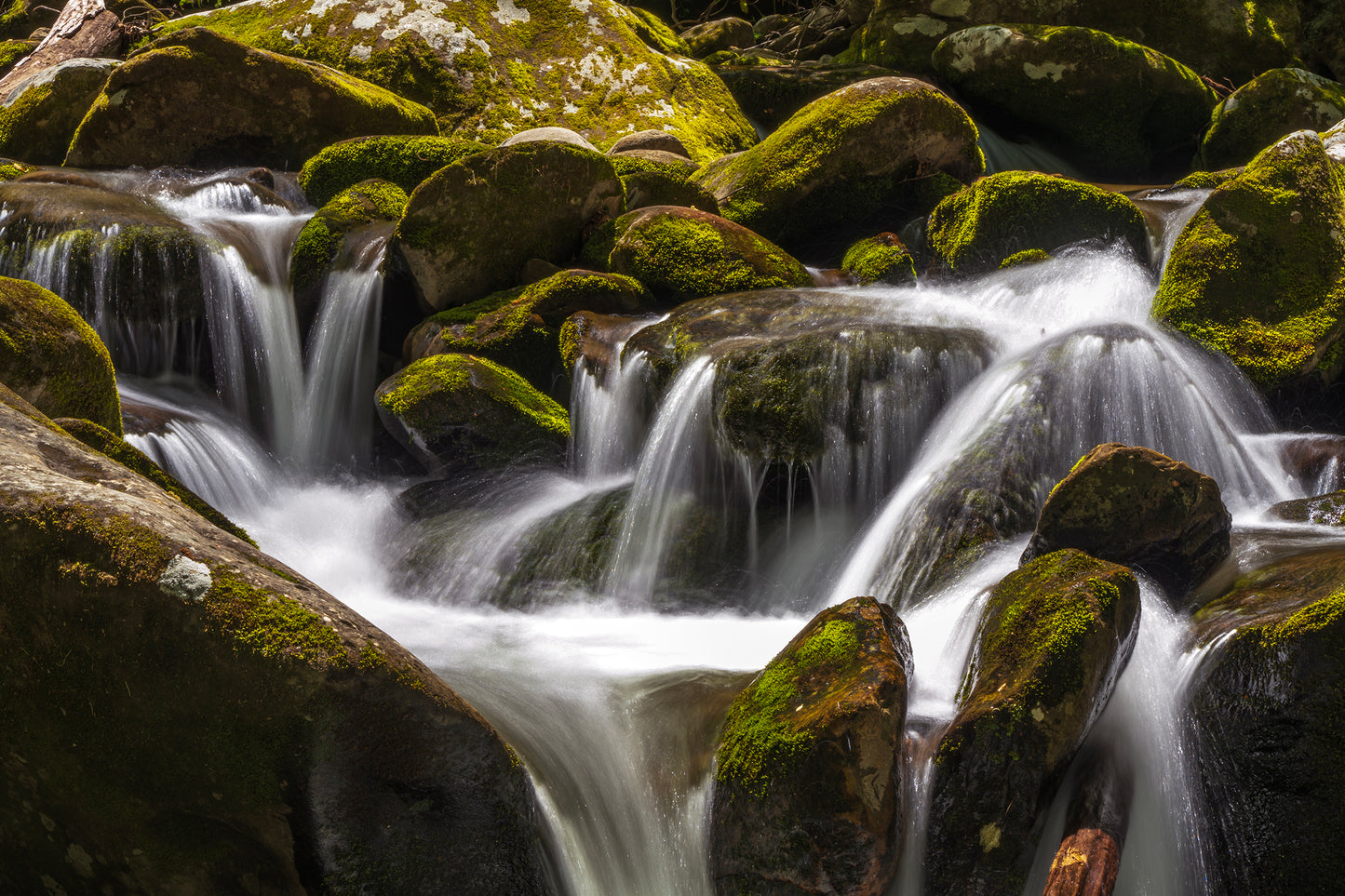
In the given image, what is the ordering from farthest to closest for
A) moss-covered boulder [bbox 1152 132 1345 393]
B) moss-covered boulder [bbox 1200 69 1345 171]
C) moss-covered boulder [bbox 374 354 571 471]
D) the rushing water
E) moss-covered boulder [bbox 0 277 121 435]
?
moss-covered boulder [bbox 1200 69 1345 171] < moss-covered boulder [bbox 374 354 571 471] < moss-covered boulder [bbox 1152 132 1345 393] < moss-covered boulder [bbox 0 277 121 435] < the rushing water

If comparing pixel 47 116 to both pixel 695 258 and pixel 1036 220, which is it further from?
pixel 1036 220

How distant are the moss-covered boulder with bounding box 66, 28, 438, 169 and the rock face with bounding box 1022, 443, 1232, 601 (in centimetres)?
941

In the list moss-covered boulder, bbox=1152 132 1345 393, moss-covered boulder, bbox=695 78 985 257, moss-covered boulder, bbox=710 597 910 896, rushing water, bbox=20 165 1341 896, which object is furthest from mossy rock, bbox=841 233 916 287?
moss-covered boulder, bbox=710 597 910 896

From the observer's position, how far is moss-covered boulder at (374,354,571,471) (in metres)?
7.28

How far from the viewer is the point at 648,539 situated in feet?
20.3

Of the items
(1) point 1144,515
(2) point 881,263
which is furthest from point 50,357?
(2) point 881,263

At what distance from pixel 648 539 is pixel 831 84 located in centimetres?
969

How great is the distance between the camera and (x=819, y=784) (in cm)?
317

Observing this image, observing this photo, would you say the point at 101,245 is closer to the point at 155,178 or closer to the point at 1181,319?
the point at 155,178

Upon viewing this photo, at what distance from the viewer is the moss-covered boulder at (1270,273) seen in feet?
21.5

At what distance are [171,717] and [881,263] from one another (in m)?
7.10

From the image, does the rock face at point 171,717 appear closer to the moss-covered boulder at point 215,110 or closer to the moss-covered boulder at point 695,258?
the moss-covered boulder at point 695,258

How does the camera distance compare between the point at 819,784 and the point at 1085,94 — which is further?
the point at 1085,94

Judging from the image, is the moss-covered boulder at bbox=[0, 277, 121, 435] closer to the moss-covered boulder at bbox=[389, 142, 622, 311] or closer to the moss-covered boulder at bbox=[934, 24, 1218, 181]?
the moss-covered boulder at bbox=[389, 142, 622, 311]
